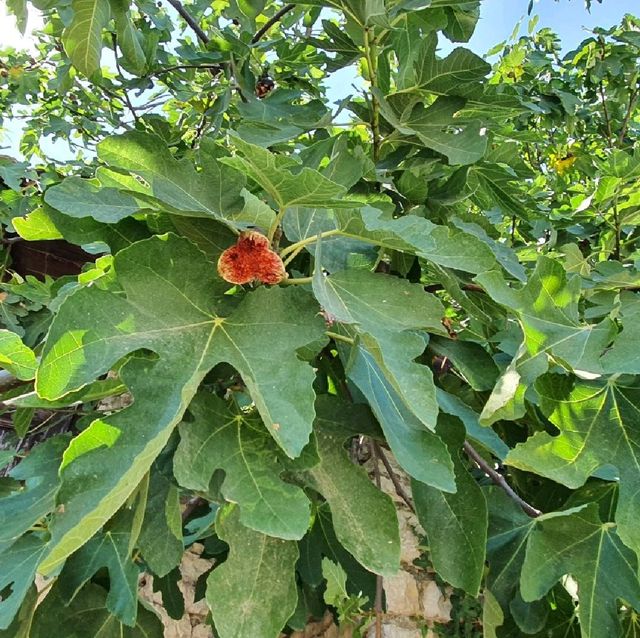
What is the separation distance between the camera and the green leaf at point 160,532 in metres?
0.59

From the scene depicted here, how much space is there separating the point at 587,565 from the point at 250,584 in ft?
1.05

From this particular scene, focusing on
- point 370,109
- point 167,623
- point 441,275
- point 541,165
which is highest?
point 370,109

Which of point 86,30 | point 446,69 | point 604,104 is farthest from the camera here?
point 604,104

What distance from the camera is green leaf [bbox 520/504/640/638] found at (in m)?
0.61

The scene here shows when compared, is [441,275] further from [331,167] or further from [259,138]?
[259,138]

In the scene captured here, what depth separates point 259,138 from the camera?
854 millimetres

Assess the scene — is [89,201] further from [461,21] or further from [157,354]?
[461,21]

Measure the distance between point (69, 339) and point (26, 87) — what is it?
6.75 ft

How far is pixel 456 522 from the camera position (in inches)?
23.7

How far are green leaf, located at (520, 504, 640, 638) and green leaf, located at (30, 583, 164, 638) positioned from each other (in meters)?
0.38

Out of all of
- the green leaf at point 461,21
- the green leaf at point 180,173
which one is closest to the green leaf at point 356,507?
the green leaf at point 180,173

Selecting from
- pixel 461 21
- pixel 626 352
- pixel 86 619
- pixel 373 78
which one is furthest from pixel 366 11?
pixel 86 619

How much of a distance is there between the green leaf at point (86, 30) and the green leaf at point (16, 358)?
550 mm

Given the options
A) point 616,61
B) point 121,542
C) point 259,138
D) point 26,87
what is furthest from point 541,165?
point 121,542
